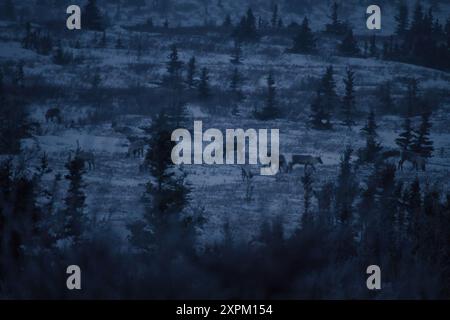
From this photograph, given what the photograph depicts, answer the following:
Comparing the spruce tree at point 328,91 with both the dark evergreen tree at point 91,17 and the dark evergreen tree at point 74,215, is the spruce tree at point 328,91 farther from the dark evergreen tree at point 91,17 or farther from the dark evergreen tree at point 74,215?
the dark evergreen tree at point 91,17

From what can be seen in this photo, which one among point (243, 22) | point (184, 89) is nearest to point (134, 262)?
point (184, 89)

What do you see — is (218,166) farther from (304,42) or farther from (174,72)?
(304,42)

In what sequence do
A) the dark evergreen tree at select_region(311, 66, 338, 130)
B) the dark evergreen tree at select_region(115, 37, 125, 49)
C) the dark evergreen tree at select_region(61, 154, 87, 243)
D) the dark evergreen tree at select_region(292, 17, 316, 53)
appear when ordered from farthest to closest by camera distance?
1. the dark evergreen tree at select_region(292, 17, 316, 53)
2. the dark evergreen tree at select_region(115, 37, 125, 49)
3. the dark evergreen tree at select_region(311, 66, 338, 130)
4. the dark evergreen tree at select_region(61, 154, 87, 243)

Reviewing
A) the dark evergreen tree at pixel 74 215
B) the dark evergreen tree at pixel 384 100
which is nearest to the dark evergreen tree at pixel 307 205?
the dark evergreen tree at pixel 74 215

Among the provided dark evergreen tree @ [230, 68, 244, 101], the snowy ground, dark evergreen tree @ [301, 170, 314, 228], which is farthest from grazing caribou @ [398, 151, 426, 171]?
dark evergreen tree @ [230, 68, 244, 101]

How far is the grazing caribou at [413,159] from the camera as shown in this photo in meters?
23.1

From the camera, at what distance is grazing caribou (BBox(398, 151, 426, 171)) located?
23.1 meters

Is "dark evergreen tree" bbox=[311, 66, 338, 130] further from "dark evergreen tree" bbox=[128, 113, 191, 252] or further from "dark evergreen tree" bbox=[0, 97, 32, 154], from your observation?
"dark evergreen tree" bbox=[128, 113, 191, 252]

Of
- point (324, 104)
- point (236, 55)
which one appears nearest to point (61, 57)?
point (236, 55)

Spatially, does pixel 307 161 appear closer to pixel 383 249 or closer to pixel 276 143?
pixel 276 143

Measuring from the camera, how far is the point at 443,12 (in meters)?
68.7

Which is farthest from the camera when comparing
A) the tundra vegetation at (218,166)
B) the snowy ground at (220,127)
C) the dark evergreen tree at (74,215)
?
the snowy ground at (220,127)

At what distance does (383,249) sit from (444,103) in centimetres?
2772

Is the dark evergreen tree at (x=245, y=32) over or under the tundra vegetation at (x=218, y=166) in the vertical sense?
over
